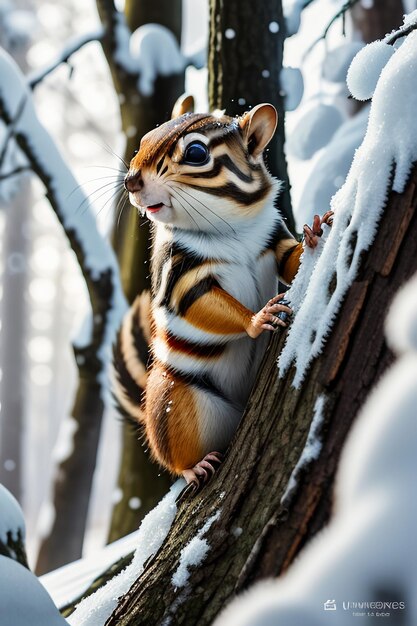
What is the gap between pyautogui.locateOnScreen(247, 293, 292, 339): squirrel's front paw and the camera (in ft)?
2.48

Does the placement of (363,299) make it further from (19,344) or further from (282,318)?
(19,344)

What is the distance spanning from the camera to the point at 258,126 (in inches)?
35.8

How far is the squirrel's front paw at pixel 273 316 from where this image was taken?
756mm

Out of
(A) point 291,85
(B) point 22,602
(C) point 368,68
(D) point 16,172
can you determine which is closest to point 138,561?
(B) point 22,602

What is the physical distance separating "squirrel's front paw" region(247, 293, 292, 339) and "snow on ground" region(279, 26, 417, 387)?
0.12 ft

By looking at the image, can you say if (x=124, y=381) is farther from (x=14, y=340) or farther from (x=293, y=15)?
(x=14, y=340)

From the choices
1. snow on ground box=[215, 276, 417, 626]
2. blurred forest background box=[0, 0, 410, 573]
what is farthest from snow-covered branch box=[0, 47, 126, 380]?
snow on ground box=[215, 276, 417, 626]

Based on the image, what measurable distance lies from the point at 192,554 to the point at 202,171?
0.43m

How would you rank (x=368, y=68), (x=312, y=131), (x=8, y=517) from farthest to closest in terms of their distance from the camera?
(x=312, y=131) → (x=8, y=517) → (x=368, y=68)

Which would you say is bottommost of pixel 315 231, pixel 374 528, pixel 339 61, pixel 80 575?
pixel 80 575

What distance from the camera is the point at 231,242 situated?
35.0 inches

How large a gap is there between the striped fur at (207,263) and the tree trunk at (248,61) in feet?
1.56

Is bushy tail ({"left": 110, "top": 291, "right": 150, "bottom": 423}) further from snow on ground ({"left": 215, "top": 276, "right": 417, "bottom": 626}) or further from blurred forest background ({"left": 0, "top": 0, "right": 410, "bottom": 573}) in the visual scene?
snow on ground ({"left": 215, "top": 276, "right": 417, "bottom": 626})

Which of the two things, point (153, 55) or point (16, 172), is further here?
point (16, 172)
